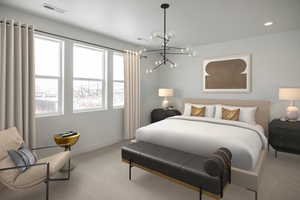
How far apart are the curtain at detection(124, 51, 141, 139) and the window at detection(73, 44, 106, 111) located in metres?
0.61

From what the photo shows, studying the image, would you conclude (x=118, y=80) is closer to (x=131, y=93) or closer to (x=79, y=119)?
(x=131, y=93)

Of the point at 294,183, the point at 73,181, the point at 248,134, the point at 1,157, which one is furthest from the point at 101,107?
the point at 294,183

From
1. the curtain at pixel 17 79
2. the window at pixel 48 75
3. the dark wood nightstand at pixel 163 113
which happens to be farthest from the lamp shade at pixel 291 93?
the curtain at pixel 17 79

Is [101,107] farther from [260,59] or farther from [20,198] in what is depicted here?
[260,59]

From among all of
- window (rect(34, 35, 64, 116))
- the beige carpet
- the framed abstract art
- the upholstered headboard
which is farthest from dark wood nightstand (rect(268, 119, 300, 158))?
window (rect(34, 35, 64, 116))

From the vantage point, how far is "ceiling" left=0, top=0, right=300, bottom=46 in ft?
7.69

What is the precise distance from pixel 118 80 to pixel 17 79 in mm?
2178

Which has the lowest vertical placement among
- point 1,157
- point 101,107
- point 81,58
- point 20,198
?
point 20,198

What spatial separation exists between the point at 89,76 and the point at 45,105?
112cm

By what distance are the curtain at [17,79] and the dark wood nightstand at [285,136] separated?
4.54 m

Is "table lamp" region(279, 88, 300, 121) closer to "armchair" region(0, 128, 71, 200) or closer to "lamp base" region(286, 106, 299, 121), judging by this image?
"lamp base" region(286, 106, 299, 121)

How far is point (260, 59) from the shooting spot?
3.73 meters

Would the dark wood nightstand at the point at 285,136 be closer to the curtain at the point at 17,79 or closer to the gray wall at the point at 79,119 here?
the gray wall at the point at 79,119

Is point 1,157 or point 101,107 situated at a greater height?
point 101,107
